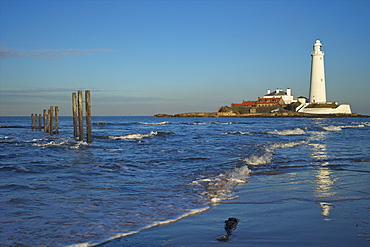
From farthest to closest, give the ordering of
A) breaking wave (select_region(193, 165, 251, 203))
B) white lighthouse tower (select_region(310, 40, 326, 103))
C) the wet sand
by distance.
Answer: white lighthouse tower (select_region(310, 40, 326, 103)) < breaking wave (select_region(193, 165, 251, 203)) < the wet sand

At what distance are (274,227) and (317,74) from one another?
6947 centimetres

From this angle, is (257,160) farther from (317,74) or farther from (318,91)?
(318,91)

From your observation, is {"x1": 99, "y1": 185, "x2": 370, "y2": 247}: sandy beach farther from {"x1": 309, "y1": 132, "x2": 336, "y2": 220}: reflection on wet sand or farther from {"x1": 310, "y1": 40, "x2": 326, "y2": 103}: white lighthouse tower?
{"x1": 310, "y1": 40, "x2": 326, "y2": 103}: white lighthouse tower

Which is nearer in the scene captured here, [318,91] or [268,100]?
[318,91]

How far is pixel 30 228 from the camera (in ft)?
13.0

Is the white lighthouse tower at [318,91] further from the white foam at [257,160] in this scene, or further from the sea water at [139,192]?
the white foam at [257,160]

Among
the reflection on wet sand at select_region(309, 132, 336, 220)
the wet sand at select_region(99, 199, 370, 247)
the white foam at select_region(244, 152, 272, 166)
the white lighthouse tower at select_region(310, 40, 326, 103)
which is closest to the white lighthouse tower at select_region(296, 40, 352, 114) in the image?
the white lighthouse tower at select_region(310, 40, 326, 103)

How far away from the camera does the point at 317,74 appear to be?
68.1m

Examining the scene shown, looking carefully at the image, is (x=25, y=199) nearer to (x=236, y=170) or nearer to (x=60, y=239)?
(x=60, y=239)

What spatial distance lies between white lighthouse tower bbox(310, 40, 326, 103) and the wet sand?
68.1 meters

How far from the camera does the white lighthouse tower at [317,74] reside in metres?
68.0

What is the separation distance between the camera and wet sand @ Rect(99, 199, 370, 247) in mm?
3414

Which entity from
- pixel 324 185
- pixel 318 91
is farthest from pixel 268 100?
pixel 324 185

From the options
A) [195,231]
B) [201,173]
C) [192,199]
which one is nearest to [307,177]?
[201,173]
